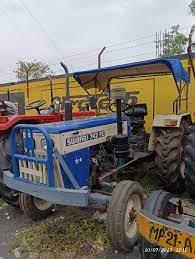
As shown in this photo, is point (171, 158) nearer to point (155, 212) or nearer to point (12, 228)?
point (155, 212)

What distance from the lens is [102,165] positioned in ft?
12.5

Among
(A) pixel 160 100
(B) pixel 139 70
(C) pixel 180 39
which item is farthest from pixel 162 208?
(C) pixel 180 39

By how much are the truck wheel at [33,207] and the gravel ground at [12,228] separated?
120 millimetres

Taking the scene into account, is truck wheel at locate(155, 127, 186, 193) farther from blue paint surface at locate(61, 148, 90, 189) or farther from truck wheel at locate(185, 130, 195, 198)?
blue paint surface at locate(61, 148, 90, 189)

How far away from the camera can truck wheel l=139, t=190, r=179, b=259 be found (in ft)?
7.20

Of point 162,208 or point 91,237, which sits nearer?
point 162,208

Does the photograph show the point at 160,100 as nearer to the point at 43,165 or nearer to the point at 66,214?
the point at 66,214

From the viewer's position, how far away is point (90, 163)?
3.55 meters

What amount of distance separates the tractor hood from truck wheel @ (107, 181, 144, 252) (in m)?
1.90

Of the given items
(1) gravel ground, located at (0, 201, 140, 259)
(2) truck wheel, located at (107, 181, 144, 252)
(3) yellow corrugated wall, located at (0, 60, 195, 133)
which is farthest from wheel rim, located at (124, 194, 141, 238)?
(3) yellow corrugated wall, located at (0, 60, 195, 133)

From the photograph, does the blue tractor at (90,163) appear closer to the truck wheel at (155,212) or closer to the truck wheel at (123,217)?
the truck wheel at (123,217)

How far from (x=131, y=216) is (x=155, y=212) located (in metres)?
0.69

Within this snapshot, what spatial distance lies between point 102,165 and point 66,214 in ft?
2.59

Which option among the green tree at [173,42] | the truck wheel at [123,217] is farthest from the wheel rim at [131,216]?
the green tree at [173,42]
